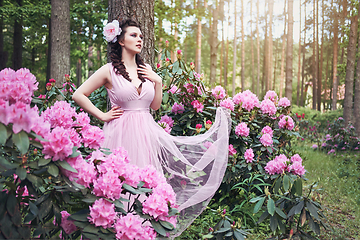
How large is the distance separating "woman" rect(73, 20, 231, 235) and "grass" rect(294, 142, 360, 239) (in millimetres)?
996

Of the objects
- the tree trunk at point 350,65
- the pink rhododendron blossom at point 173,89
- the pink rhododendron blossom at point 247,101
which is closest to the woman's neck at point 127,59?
the pink rhododendron blossom at point 173,89

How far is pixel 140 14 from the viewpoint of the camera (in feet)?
9.82

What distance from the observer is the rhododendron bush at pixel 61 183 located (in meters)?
1.16

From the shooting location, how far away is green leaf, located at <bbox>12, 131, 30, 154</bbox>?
106 cm

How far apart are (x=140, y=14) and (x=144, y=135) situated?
1493 mm

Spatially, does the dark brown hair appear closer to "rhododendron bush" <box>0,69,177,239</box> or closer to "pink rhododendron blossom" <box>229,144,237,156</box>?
"rhododendron bush" <box>0,69,177,239</box>

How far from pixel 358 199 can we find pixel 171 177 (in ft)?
10.8

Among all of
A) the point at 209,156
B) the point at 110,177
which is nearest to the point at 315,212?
the point at 209,156

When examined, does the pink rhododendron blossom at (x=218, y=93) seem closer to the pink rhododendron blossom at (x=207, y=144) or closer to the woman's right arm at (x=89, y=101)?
the pink rhododendron blossom at (x=207, y=144)

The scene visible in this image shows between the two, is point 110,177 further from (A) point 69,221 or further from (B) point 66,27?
(B) point 66,27

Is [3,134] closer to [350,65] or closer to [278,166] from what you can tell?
[278,166]

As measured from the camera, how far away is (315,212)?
2.20m

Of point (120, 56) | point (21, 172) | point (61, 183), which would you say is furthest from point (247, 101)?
point (21, 172)

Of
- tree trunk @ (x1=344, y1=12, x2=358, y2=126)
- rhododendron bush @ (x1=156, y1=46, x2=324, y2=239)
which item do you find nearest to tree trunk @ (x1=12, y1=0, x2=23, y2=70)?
rhododendron bush @ (x1=156, y1=46, x2=324, y2=239)
